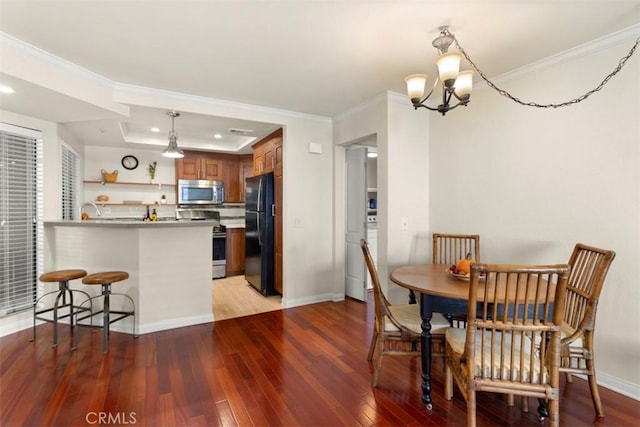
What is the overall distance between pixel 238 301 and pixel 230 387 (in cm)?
205

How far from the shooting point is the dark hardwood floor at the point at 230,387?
183 centimetres

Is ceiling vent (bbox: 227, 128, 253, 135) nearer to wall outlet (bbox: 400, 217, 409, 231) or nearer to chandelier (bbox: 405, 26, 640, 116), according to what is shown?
wall outlet (bbox: 400, 217, 409, 231)

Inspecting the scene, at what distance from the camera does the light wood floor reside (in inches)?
145

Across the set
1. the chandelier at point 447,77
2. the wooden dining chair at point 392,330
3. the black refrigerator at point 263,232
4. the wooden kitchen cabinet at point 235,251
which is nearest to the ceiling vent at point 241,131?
the black refrigerator at point 263,232

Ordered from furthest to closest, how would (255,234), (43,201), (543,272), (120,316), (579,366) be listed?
(255,234) → (43,201) → (120,316) → (579,366) → (543,272)

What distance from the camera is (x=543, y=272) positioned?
1389 mm

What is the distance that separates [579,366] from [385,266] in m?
1.72

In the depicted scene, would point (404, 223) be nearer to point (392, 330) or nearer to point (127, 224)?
point (392, 330)

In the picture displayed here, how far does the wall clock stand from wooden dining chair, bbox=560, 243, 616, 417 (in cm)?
620

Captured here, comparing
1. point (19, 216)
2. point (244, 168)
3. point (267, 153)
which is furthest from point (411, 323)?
point (244, 168)

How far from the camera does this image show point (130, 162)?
5414mm

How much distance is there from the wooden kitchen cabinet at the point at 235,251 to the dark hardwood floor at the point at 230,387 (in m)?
2.66

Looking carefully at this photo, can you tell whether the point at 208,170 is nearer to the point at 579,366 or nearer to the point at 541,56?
the point at 541,56

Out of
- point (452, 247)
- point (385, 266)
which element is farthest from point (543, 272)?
point (385, 266)
